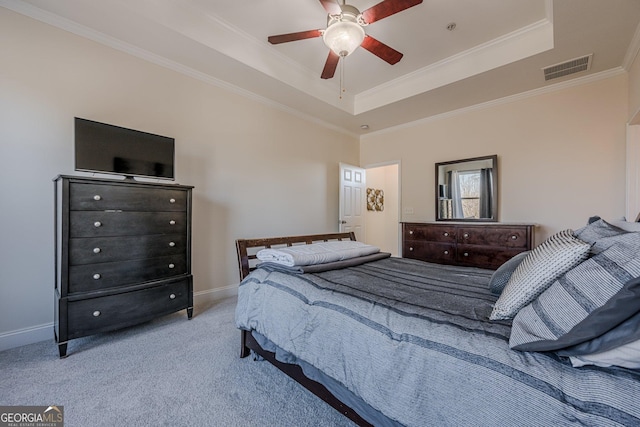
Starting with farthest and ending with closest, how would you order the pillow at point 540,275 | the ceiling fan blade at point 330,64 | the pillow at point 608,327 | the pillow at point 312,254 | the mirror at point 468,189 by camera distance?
1. the mirror at point 468,189
2. the ceiling fan blade at point 330,64
3. the pillow at point 312,254
4. the pillow at point 540,275
5. the pillow at point 608,327

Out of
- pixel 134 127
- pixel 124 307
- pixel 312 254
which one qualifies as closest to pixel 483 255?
pixel 312 254

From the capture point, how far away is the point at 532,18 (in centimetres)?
270

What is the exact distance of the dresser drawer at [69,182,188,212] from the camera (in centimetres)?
212

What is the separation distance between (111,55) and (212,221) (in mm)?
2016

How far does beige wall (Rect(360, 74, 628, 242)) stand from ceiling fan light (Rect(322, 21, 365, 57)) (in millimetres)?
2788

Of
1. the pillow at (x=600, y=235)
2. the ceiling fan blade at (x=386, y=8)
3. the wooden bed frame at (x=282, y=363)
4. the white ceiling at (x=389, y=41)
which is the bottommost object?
the wooden bed frame at (x=282, y=363)

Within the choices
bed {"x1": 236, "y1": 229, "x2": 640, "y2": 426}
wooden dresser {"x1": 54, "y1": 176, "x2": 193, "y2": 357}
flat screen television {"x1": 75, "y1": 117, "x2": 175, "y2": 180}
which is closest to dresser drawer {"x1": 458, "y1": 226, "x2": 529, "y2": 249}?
bed {"x1": 236, "y1": 229, "x2": 640, "y2": 426}

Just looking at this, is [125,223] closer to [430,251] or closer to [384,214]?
[430,251]

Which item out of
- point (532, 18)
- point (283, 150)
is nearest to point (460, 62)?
point (532, 18)

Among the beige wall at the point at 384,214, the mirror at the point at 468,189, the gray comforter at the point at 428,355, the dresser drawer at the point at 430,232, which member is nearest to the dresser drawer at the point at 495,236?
the dresser drawer at the point at 430,232

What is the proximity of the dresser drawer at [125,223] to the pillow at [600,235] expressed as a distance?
9.95ft

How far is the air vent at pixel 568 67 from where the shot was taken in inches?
114

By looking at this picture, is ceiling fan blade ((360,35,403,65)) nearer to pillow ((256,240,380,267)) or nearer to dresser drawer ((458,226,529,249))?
pillow ((256,240,380,267))

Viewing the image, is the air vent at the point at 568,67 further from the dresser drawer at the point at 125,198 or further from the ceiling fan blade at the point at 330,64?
the dresser drawer at the point at 125,198
